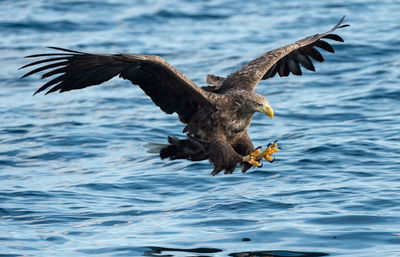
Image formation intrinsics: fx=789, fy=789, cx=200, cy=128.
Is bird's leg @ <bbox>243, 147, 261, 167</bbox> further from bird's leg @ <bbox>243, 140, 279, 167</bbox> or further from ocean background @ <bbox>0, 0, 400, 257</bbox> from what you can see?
ocean background @ <bbox>0, 0, 400, 257</bbox>

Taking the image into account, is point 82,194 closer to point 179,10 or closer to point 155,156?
point 155,156

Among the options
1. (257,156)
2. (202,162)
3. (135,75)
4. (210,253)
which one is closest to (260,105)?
(257,156)

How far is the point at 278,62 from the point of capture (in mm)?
9188

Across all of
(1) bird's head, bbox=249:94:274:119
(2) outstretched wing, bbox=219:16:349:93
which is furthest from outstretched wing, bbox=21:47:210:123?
(2) outstretched wing, bbox=219:16:349:93

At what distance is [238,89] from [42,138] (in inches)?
168

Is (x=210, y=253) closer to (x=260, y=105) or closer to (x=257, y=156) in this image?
(x=257, y=156)

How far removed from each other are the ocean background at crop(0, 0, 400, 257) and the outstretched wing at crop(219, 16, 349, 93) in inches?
45.0

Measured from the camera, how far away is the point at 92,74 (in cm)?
712

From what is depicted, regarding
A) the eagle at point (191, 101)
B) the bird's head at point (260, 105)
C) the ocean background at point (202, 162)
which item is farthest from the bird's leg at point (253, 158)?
the ocean background at point (202, 162)

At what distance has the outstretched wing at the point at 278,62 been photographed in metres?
8.04

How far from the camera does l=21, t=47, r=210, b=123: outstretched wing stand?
6.91 metres

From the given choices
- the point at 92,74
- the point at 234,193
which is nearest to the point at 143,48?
the point at 234,193

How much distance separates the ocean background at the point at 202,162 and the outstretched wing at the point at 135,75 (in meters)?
0.59

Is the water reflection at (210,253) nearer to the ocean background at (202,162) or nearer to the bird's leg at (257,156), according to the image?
the ocean background at (202,162)
